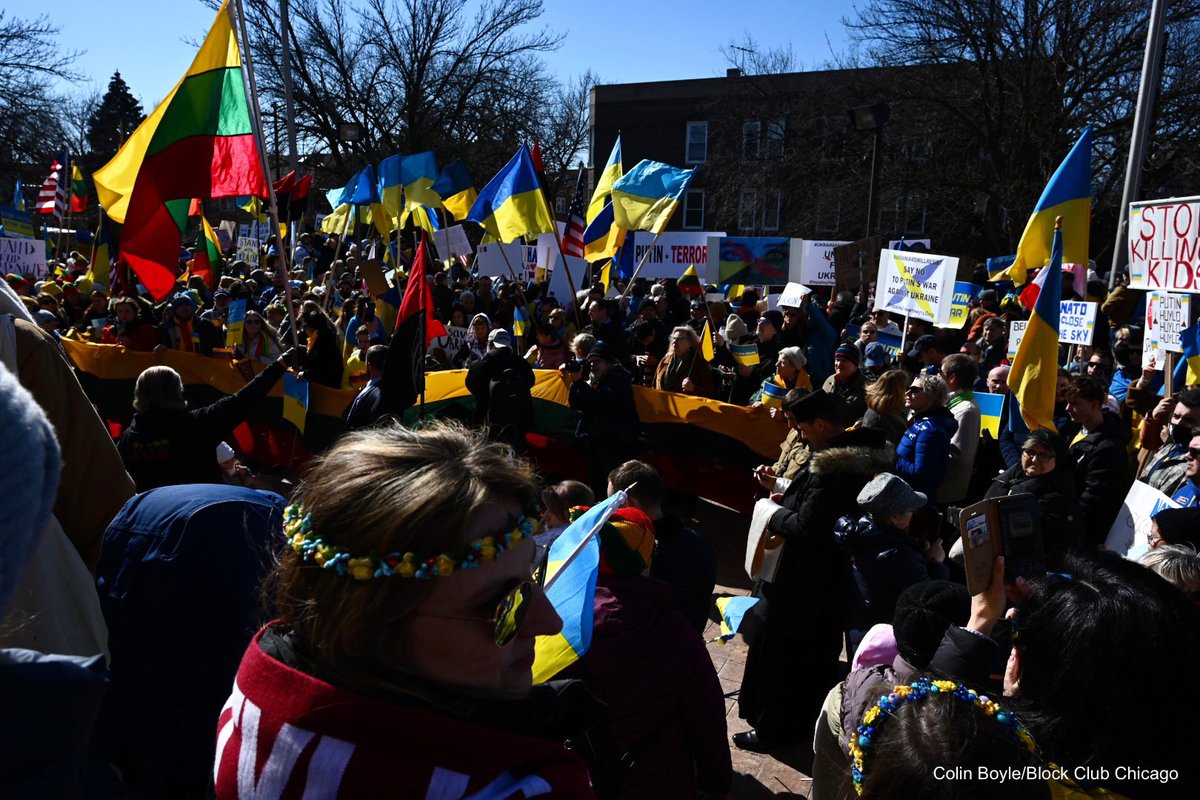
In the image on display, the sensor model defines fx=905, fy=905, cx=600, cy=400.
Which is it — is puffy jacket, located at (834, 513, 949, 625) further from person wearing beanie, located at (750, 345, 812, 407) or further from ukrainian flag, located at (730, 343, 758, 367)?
ukrainian flag, located at (730, 343, 758, 367)

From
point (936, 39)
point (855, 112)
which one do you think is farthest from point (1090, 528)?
point (936, 39)

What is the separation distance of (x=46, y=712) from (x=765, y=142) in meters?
33.1

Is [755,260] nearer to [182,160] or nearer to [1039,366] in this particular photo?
[1039,366]

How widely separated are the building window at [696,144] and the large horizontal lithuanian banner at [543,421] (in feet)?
120

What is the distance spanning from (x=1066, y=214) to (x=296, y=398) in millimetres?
6661

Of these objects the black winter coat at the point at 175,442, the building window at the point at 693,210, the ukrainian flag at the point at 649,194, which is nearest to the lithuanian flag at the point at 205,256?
the ukrainian flag at the point at 649,194

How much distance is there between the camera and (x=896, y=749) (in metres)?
1.62

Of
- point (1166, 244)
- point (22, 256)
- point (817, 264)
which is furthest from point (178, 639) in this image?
point (817, 264)

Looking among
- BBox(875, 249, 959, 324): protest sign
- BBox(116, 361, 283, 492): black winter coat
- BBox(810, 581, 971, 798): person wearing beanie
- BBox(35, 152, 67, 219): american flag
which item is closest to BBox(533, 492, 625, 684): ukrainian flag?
BBox(810, 581, 971, 798): person wearing beanie

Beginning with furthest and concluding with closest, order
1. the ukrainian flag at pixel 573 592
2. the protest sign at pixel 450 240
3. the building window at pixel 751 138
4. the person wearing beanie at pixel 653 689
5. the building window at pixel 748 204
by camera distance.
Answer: the building window at pixel 751 138 < the building window at pixel 748 204 < the protest sign at pixel 450 240 < the person wearing beanie at pixel 653 689 < the ukrainian flag at pixel 573 592

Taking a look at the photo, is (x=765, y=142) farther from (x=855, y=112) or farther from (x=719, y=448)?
(x=719, y=448)

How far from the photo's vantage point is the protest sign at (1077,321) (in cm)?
778

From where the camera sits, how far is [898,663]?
2.46 m

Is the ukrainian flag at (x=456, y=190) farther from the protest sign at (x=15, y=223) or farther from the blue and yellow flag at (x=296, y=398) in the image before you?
the protest sign at (x=15, y=223)
